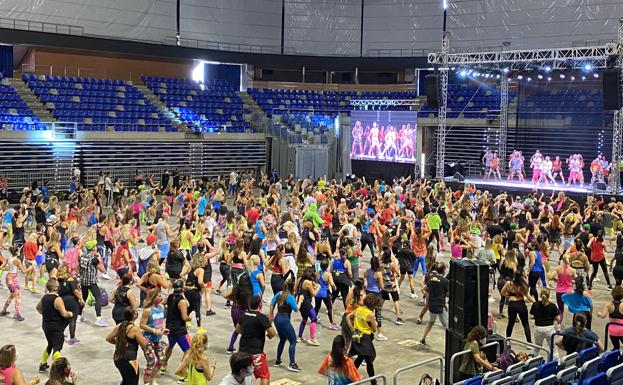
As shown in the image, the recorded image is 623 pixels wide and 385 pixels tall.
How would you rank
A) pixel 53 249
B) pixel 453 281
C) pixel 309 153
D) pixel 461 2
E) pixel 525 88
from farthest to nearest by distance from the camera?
pixel 461 2
pixel 309 153
pixel 525 88
pixel 53 249
pixel 453 281

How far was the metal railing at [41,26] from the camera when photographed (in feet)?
114

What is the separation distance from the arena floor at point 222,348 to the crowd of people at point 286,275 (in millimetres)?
180

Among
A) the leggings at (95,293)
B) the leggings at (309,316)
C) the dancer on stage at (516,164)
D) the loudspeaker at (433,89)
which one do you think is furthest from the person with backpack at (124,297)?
the dancer on stage at (516,164)

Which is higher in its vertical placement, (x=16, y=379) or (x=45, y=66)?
(x=45, y=66)

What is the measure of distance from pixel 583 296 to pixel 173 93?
3054 cm

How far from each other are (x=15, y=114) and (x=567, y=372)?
27.0m

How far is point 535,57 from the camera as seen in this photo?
97.5ft

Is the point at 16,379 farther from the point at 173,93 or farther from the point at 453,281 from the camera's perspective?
the point at 173,93

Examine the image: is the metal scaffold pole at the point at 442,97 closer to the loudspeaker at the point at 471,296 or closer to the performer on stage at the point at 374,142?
the performer on stage at the point at 374,142

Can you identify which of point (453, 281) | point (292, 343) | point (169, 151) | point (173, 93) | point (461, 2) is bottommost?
point (292, 343)

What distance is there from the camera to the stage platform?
→ 94.1ft

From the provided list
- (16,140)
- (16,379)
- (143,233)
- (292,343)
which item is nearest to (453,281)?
(292,343)

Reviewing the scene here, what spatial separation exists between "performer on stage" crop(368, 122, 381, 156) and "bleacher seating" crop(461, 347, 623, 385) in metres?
28.0

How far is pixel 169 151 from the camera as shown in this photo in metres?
36.1
